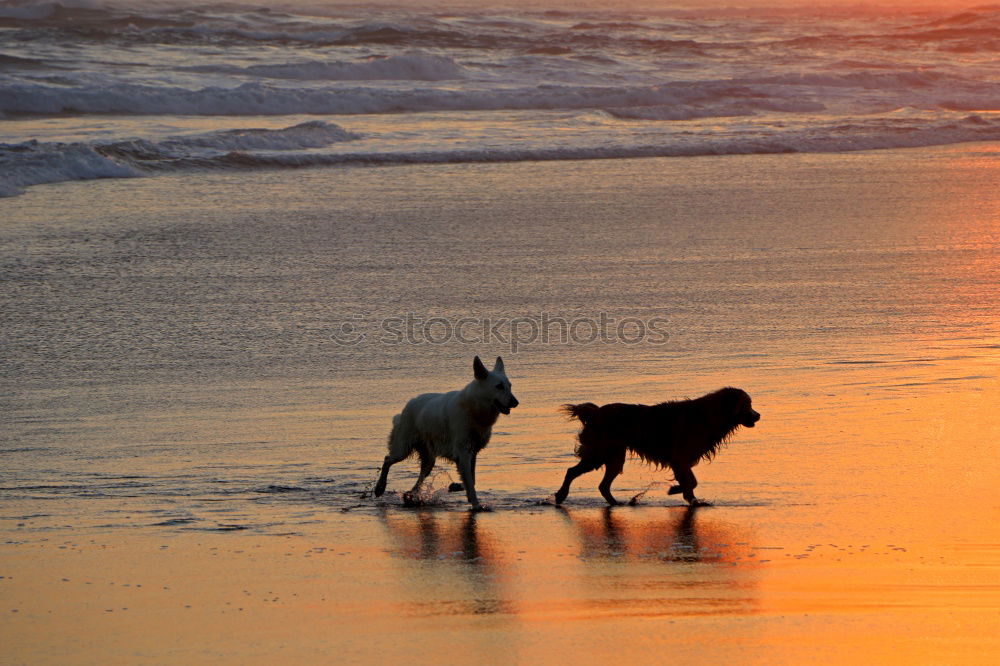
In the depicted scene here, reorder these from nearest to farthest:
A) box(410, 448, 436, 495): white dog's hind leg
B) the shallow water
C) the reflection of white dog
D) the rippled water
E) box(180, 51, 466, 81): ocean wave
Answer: the shallow water < the reflection of white dog < box(410, 448, 436, 495): white dog's hind leg < the rippled water < box(180, 51, 466, 81): ocean wave

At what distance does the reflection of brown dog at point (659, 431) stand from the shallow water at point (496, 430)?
22 centimetres

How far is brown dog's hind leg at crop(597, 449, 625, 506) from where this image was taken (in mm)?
7441

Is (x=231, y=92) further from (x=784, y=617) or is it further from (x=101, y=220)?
(x=784, y=617)

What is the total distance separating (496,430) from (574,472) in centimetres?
127

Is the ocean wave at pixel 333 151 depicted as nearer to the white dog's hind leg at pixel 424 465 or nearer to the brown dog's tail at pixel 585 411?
the white dog's hind leg at pixel 424 465

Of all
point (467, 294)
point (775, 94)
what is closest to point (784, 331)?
point (467, 294)

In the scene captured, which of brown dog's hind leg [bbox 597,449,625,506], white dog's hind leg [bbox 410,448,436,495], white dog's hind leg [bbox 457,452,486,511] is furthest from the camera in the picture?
white dog's hind leg [bbox 410,448,436,495]

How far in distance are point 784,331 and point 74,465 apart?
5.92 meters

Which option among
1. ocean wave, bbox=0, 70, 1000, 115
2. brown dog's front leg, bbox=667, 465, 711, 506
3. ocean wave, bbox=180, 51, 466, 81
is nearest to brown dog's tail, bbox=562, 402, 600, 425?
brown dog's front leg, bbox=667, 465, 711, 506

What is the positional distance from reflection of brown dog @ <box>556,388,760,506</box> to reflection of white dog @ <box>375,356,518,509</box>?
0.50 metres

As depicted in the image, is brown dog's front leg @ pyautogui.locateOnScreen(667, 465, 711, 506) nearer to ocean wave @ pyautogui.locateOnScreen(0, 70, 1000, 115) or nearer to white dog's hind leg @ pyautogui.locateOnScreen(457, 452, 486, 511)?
white dog's hind leg @ pyautogui.locateOnScreen(457, 452, 486, 511)

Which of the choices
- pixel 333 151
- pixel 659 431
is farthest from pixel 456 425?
pixel 333 151

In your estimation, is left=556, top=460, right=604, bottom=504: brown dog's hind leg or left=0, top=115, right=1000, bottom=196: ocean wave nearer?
left=556, top=460, right=604, bottom=504: brown dog's hind leg

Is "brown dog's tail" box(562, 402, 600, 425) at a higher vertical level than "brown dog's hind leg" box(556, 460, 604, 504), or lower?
higher
